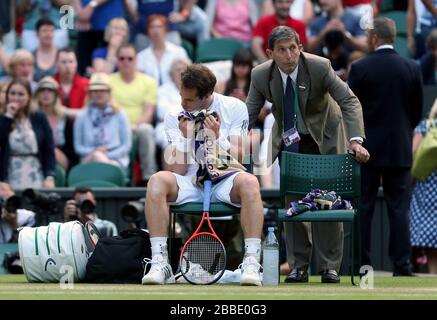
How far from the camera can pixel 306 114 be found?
10.7m

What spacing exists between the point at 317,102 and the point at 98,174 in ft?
15.4

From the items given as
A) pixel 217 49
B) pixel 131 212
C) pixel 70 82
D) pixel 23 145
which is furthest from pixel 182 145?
pixel 217 49

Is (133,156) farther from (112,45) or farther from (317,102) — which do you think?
(317,102)

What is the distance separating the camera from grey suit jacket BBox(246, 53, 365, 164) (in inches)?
413

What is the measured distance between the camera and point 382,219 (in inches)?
551

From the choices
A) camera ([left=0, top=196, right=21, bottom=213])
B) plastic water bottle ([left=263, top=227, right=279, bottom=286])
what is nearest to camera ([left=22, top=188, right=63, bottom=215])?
camera ([left=0, top=196, right=21, bottom=213])

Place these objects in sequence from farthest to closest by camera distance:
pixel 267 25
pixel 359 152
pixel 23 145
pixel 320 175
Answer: pixel 267 25, pixel 23 145, pixel 320 175, pixel 359 152

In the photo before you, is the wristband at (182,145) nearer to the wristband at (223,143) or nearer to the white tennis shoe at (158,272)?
the wristband at (223,143)

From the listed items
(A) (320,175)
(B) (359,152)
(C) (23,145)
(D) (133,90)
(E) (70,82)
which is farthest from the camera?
(E) (70,82)

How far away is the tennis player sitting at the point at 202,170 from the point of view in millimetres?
9805

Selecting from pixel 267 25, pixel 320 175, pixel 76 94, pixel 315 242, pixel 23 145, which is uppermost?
pixel 267 25

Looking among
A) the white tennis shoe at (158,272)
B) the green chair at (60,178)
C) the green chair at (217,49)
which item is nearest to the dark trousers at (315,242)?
the white tennis shoe at (158,272)

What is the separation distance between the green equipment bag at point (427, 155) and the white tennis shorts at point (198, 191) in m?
3.16
